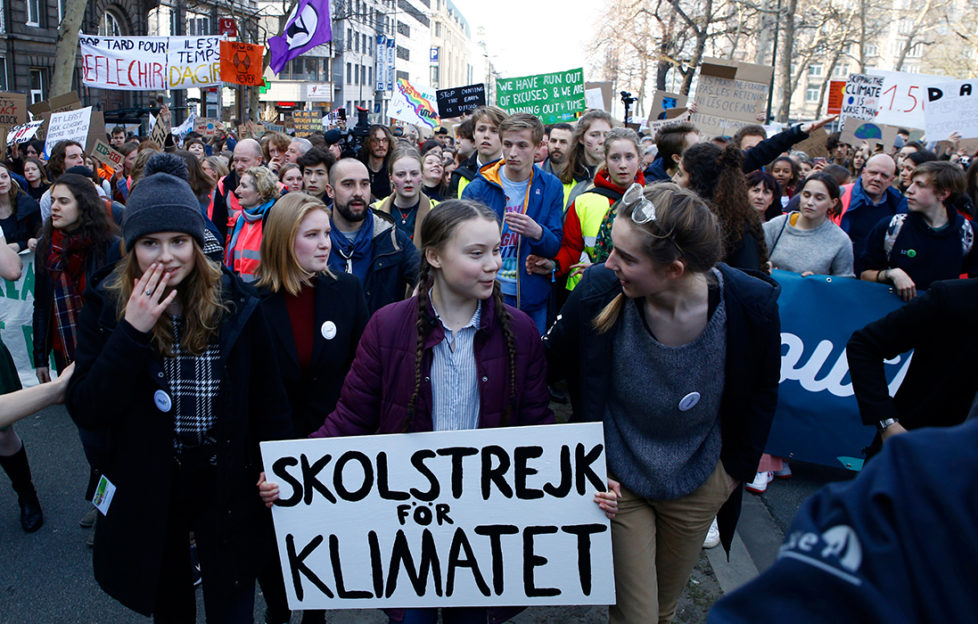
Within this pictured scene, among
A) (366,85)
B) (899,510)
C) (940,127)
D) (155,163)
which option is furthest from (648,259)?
(366,85)

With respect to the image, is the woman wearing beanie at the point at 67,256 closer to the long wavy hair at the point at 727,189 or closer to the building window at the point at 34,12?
the long wavy hair at the point at 727,189

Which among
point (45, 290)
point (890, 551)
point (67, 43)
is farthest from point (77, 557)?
point (67, 43)

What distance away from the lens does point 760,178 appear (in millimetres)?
6000

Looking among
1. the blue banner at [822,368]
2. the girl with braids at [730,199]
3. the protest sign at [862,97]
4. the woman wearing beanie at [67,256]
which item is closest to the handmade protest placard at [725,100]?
the protest sign at [862,97]

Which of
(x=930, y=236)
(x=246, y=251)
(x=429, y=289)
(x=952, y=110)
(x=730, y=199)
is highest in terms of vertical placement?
(x=952, y=110)

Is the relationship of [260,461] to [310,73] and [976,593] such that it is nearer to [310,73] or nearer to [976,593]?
[976,593]

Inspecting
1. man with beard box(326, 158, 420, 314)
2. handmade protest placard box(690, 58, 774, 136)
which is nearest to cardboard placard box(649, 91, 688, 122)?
handmade protest placard box(690, 58, 774, 136)

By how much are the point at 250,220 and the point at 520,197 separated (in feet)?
6.34

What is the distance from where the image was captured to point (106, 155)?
33.0ft

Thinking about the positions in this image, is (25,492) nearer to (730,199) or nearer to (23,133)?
(730,199)

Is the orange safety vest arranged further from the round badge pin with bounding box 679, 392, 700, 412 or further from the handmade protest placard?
the handmade protest placard

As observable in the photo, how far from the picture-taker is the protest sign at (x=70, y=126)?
30.3 feet

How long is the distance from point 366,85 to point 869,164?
3166 inches

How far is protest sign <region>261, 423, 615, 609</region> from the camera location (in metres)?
2.49
